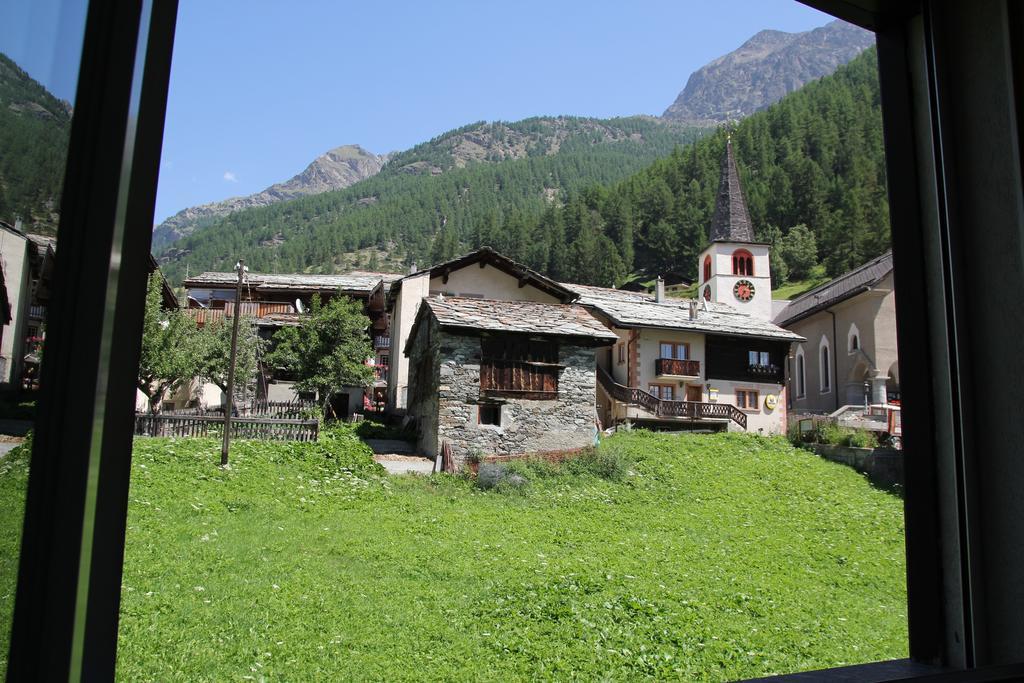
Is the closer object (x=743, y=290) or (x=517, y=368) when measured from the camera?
(x=517, y=368)

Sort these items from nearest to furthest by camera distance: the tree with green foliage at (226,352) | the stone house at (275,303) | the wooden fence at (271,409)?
the tree with green foliage at (226,352) → the wooden fence at (271,409) → the stone house at (275,303)

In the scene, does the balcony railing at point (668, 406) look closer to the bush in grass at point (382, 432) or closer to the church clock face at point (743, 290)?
the bush in grass at point (382, 432)

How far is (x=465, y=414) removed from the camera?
10797mm

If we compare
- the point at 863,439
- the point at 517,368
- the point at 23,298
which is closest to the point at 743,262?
the point at 863,439

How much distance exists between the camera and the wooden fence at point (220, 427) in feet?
31.9

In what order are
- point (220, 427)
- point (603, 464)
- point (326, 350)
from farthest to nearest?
point (326, 350) < point (603, 464) < point (220, 427)

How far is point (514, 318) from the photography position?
11484mm

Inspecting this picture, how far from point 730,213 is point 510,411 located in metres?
15.2

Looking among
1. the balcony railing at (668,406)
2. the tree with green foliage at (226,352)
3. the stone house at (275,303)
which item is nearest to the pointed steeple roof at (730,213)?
the balcony railing at (668,406)

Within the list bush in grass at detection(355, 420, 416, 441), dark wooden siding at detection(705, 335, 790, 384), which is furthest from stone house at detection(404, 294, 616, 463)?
dark wooden siding at detection(705, 335, 790, 384)

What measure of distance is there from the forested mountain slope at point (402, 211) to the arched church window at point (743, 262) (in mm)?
6680

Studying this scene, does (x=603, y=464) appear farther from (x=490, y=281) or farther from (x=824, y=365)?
(x=824, y=365)

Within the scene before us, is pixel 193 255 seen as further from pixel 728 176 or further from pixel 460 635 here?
pixel 460 635

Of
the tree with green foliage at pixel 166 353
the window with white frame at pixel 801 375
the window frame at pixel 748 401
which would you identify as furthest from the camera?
the window with white frame at pixel 801 375
